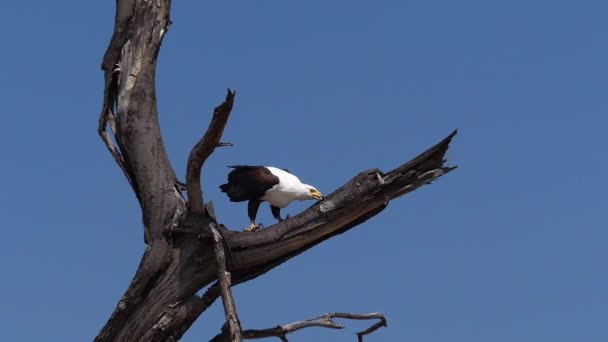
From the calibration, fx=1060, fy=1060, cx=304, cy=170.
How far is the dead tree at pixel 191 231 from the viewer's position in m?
5.88

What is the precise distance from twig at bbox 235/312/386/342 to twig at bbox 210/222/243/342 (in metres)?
0.74

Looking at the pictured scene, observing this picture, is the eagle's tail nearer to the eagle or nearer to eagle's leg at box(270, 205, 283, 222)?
the eagle

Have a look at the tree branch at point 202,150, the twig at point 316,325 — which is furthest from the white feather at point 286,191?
the tree branch at point 202,150

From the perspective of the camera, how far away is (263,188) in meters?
7.61

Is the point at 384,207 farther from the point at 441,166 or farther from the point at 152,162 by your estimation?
the point at 152,162

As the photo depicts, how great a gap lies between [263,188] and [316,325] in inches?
49.8

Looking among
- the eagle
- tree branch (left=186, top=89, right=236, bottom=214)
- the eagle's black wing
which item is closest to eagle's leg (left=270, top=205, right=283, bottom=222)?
the eagle

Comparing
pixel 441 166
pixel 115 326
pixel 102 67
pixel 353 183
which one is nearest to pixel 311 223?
pixel 353 183

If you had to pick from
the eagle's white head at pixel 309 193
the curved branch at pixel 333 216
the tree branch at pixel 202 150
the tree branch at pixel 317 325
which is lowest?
the tree branch at pixel 317 325

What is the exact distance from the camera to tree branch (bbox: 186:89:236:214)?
5164mm

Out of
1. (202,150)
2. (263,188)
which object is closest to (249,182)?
(263,188)

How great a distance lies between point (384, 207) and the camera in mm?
6137

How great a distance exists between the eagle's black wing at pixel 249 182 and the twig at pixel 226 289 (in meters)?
1.51

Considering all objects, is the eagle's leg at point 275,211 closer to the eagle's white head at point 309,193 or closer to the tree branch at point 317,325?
the eagle's white head at point 309,193
